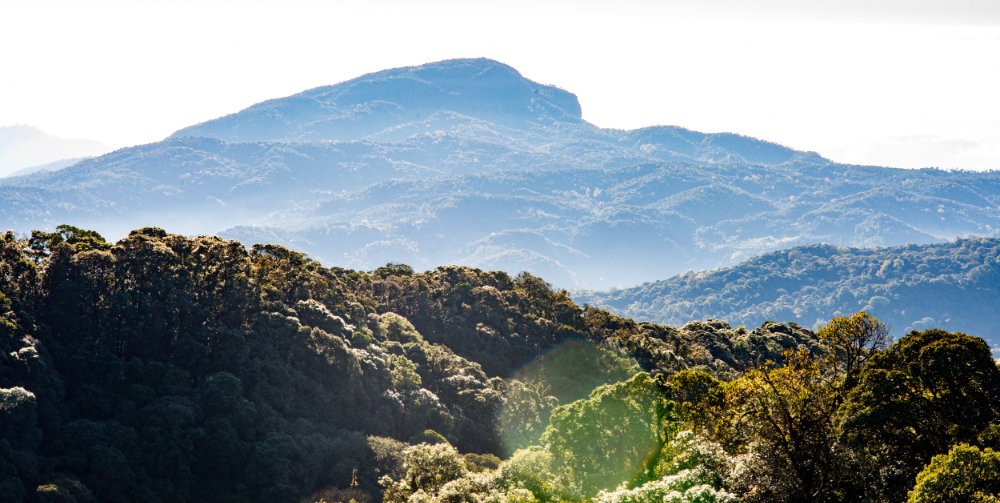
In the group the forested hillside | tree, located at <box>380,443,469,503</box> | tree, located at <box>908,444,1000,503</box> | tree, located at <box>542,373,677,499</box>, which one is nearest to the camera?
tree, located at <box>908,444,1000,503</box>

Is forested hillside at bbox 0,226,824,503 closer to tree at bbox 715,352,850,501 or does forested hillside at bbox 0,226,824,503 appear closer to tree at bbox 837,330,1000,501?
tree at bbox 715,352,850,501

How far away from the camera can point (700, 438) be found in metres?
33.1

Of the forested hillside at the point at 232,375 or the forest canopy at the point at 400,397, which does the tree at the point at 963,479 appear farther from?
the forested hillside at the point at 232,375

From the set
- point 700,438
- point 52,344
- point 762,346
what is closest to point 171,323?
point 52,344

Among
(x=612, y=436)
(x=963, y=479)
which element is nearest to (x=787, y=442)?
(x=963, y=479)

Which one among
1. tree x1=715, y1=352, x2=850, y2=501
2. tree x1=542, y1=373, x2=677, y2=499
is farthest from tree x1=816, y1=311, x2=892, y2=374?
tree x1=542, y1=373, x2=677, y2=499

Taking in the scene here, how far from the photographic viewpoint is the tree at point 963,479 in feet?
73.0

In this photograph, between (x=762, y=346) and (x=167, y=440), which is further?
(x=762, y=346)

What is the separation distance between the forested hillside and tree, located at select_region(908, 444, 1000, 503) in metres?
44.1

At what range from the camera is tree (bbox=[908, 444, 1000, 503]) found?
876 inches

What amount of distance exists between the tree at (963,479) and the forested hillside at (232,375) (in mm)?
44065

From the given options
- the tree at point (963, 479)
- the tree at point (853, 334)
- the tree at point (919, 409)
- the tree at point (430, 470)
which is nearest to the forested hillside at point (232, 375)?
the tree at point (430, 470)

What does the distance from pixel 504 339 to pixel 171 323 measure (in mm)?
42432

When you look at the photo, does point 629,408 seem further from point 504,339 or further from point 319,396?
point 504,339
